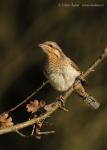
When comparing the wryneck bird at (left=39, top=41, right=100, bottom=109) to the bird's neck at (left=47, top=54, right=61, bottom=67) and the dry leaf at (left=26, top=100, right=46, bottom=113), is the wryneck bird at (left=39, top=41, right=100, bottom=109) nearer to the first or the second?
the bird's neck at (left=47, top=54, right=61, bottom=67)

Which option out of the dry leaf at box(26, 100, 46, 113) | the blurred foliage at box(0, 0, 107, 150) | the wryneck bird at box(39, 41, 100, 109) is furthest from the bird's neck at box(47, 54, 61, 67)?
the blurred foliage at box(0, 0, 107, 150)

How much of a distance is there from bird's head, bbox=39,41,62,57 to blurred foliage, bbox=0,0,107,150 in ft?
13.6

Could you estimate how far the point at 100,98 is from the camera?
977cm

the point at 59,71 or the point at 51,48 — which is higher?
the point at 51,48

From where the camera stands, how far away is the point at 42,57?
10.7 meters

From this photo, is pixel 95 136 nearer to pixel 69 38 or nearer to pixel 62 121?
pixel 62 121

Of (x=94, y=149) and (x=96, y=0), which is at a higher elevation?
(x=96, y=0)

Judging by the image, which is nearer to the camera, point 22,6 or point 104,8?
point 104,8

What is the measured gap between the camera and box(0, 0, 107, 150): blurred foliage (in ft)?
33.0

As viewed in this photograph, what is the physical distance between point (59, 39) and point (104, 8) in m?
0.97

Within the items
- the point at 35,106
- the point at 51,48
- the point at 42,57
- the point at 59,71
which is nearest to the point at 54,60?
the point at 59,71

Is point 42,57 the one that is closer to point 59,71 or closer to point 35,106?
point 59,71

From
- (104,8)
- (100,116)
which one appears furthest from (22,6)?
(100,116)

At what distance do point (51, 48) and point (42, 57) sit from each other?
536cm
